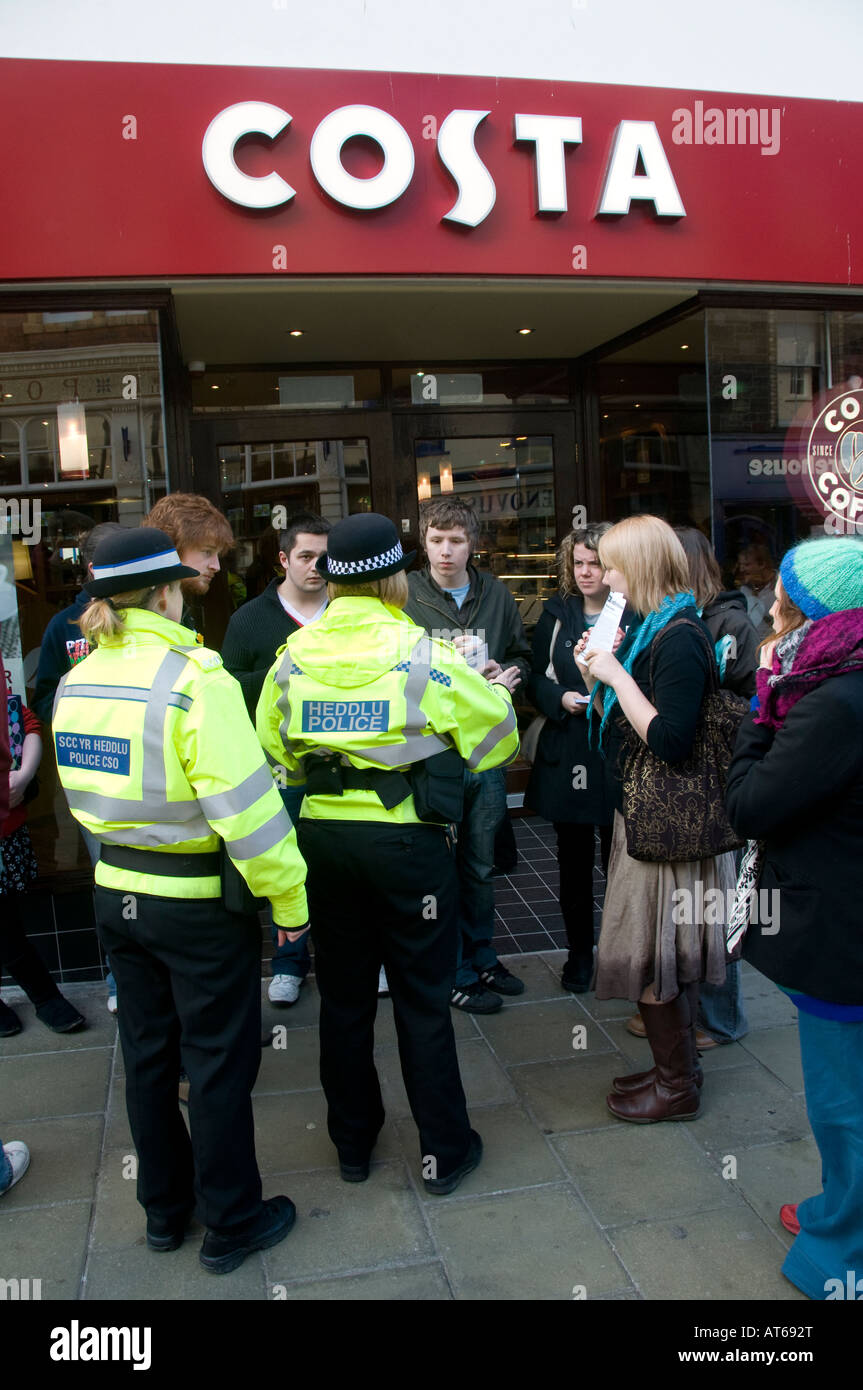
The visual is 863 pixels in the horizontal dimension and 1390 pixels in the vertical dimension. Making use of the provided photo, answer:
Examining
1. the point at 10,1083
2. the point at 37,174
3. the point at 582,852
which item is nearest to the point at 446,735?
the point at 582,852

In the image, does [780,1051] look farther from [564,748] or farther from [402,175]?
[402,175]

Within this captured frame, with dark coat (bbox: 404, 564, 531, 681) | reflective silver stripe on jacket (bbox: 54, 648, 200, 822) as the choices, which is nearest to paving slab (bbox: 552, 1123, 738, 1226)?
reflective silver stripe on jacket (bbox: 54, 648, 200, 822)

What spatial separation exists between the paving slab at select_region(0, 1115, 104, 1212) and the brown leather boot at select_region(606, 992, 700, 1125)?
1.78 m

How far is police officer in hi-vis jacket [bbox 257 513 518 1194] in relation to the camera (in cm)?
283

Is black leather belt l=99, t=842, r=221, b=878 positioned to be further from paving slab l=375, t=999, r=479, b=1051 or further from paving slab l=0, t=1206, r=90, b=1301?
paving slab l=375, t=999, r=479, b=1051

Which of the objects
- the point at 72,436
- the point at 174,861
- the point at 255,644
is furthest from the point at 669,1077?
the point at 72,436

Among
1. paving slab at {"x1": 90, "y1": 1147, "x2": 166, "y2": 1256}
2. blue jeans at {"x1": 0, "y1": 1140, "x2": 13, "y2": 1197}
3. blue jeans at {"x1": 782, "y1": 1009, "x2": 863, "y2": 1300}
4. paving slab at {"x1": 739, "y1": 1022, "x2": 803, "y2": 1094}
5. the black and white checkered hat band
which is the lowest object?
paving slab at {"x1": 90, "y1": 1147, "x2": 166, "y2": 1256}

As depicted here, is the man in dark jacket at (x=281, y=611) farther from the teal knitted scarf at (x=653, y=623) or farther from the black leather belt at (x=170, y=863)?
the black leather belt at (x=170, y=863)

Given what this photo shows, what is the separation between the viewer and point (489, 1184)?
3.13 m

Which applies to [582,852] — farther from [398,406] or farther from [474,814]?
[398,406]

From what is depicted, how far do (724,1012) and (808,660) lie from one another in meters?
2.15

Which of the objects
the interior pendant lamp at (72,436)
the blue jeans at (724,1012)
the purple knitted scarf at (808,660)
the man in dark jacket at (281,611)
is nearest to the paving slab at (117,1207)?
the man in dark jacket at (281,611)
